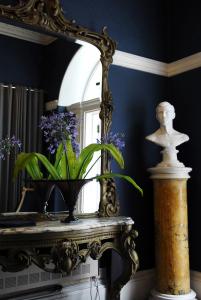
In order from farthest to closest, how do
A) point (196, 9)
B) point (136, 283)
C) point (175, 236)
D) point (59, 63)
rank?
1. point (196, 9)
2. point (136, 283)
3. point (175, 236)
4. point (59, 63)

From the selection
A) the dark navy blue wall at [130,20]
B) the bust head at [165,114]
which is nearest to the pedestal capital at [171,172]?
the bust head at [165,114]

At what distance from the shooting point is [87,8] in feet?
9.00

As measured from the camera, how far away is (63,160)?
2.24 metres

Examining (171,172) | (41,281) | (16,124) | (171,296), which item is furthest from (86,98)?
(171,296)

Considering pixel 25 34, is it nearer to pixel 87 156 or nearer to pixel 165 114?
pixel 87 156

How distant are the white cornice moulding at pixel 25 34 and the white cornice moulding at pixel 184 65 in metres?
1.28

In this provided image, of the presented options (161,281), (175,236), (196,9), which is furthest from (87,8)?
(161,281)

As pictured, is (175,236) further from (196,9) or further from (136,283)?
(196,9)

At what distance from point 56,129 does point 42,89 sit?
0.31m

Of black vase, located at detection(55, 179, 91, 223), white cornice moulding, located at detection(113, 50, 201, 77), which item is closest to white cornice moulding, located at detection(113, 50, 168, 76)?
white cornice moulding, located at detection(113, 50, 201, 77)

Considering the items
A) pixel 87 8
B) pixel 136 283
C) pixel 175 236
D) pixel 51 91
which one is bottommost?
pixel 136 283

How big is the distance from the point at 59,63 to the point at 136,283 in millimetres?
1899

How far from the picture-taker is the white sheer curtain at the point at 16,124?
2.23 m

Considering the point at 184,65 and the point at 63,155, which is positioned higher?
the point at 184,65
